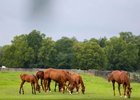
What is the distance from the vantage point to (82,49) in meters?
114

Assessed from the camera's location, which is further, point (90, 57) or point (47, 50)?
point (90, 57)

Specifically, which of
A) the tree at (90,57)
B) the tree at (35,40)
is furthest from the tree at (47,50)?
the tree at (90,57)

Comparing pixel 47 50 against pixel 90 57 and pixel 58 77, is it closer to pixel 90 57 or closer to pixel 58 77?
pixel 58 77

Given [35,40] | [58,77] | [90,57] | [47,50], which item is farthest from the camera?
[90,57]

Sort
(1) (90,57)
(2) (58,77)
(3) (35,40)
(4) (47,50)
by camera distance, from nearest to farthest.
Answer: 1. (3) (35,40)
2. (4) (47,50)
3. (2) (58,77)
4. (1) (90,57)

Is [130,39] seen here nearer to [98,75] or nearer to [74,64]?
[74,64]

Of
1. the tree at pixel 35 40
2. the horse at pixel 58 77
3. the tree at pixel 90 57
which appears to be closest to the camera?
the tree at pixel 35 40

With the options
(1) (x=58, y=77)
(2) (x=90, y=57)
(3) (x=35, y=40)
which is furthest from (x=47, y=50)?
(2) (x=90, y=57)

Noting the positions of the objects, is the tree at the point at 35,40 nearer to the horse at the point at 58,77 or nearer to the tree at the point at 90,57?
the horse at the point at 58,77

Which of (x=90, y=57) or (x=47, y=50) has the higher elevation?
(x=90, y=57)

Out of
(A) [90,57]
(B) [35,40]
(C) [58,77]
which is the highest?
(A) [90,57]

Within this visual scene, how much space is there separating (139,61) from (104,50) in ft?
38.5

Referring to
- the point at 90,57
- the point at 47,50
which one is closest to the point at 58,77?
the point at 47,50

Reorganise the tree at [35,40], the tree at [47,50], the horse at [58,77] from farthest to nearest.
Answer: the horse at [58,77] < the tree at [47,50] < the tree at [35,40]
